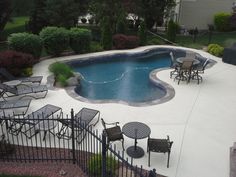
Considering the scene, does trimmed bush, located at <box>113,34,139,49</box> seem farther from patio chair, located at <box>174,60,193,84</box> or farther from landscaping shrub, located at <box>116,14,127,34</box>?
patio chair, located at <box>174,60,193,84</box>

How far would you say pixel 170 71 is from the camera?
1421cm

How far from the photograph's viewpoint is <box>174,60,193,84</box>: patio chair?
12.3m

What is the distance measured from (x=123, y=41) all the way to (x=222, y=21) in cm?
1220

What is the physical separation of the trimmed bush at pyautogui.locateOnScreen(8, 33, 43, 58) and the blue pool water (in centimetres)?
226

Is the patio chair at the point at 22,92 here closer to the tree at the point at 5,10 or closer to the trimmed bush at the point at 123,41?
the trimmed bush at the point at 123,41

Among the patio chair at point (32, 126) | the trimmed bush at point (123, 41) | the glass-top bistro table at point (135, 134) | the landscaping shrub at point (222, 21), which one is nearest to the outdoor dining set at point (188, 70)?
the glass-top bistro table at point (135, 134)

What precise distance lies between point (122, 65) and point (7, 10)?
10.7 m

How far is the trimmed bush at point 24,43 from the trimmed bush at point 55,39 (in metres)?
0.91

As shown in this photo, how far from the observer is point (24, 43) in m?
14.0

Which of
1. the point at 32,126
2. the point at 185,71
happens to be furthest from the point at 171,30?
the point at 32,126

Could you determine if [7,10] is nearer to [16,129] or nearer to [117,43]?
[117,43]

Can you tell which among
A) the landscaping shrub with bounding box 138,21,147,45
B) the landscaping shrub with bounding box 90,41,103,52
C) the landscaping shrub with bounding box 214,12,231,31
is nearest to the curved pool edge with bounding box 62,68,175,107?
the landscaping shrub with bounding box 90,41,103,52

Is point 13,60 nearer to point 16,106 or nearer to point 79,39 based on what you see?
point 16,106

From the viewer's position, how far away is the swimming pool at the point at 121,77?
1168cm
